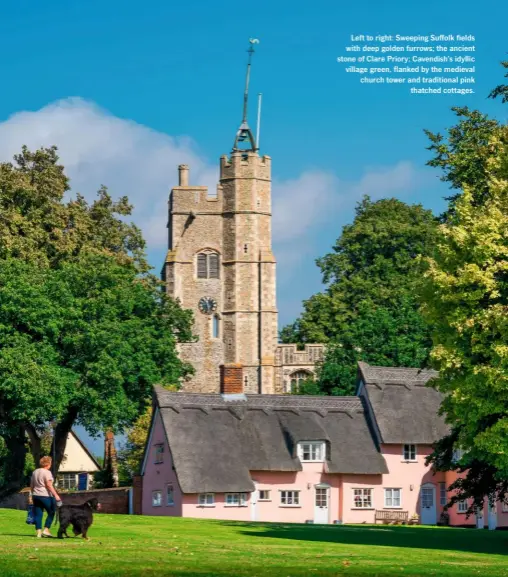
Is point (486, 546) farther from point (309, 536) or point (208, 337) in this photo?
point (208, 337)

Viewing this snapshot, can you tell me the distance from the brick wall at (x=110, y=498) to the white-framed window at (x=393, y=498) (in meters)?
11.7

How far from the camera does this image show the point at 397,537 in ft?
139

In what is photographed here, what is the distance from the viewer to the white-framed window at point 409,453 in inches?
2547

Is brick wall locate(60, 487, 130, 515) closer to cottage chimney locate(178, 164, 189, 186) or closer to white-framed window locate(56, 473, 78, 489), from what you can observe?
white-framed window locate(56, 473, 78, 489)

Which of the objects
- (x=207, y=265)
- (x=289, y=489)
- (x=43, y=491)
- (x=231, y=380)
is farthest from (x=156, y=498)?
(x=207, y=265)

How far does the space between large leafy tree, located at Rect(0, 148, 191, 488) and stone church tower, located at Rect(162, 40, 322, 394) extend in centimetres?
3396

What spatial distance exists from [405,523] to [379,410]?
529cm

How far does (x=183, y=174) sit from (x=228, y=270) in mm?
9960

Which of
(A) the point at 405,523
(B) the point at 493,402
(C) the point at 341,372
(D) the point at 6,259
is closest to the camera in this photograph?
(B) the point at 493,402

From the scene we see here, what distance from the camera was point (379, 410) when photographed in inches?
2562

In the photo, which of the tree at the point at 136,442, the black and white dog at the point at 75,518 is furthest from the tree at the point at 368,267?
the black and white dog at the point at 75,518

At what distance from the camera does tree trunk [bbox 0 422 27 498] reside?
68188mm

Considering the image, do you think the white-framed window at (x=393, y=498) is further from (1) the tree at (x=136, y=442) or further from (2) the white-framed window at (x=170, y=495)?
(1) the tree at (x=136, y=442)

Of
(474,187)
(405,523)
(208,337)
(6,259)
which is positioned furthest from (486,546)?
(208,337)
